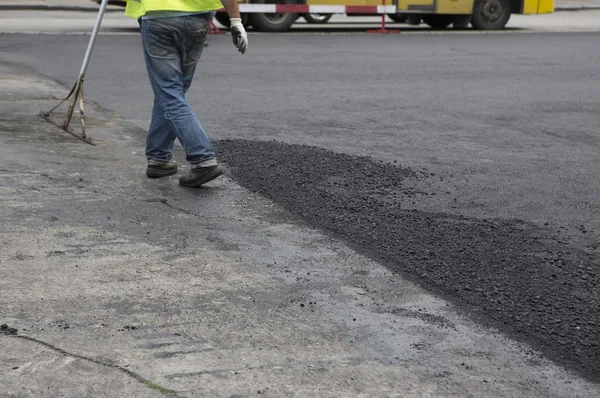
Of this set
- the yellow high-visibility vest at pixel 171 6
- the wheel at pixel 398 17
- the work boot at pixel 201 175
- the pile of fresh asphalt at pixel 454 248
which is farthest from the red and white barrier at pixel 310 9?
the work boot at pixel 201 175

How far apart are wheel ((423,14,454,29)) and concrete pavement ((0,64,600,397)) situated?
16778 mm

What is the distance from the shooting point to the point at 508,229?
5.69m

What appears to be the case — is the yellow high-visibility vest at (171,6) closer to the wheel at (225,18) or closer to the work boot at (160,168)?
the work boot at (160,168)

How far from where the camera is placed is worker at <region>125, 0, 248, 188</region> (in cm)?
643

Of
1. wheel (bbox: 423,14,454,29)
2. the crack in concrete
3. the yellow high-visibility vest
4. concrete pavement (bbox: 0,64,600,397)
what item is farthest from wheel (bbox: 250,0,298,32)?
the crack in concrete

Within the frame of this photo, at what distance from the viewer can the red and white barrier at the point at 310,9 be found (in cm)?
1947

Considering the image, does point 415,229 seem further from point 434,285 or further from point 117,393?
point 117,393

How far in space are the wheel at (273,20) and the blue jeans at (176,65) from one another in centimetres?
1325

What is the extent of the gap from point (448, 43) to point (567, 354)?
14.5 metres

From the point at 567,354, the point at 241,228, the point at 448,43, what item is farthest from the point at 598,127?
the point at 448,43

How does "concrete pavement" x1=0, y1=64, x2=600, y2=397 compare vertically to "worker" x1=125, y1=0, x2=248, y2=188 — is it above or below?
below

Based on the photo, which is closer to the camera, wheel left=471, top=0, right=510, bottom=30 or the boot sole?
the boot sole

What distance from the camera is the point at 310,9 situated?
794 inches

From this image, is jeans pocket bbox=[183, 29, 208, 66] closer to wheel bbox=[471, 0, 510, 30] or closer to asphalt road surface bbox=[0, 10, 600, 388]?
asphalt road surface bbox=[0, 10, 600, 388]
